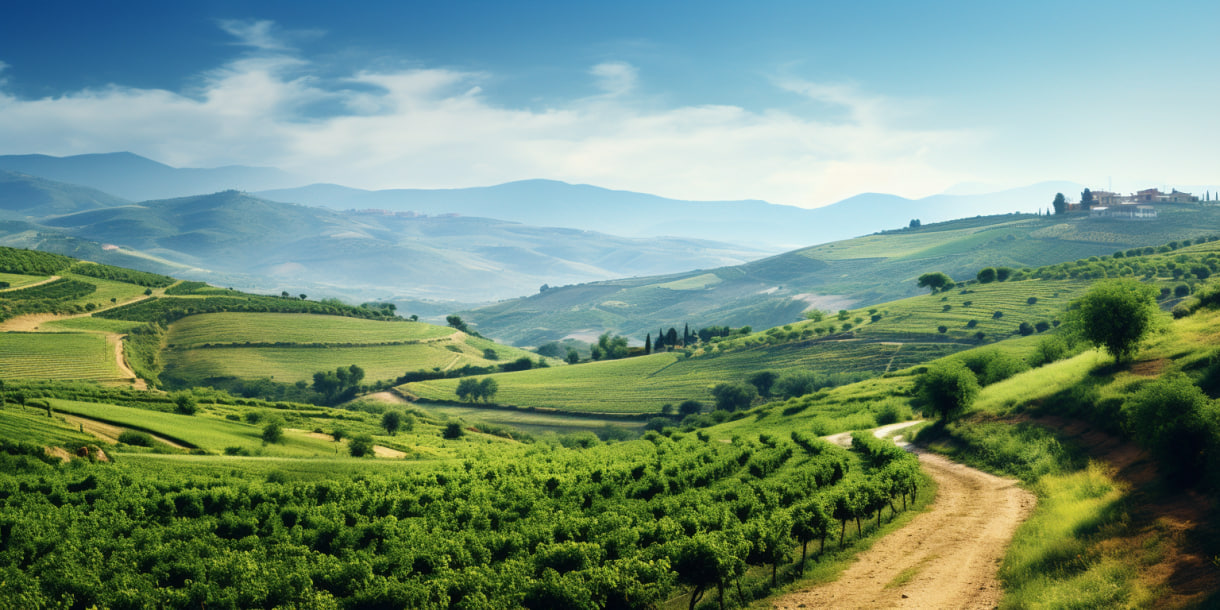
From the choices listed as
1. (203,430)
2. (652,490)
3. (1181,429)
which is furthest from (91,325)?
(1181,429)

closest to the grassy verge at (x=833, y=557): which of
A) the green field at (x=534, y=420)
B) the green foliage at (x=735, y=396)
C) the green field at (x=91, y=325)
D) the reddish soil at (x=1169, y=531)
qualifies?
the reddish soil at (x=1169, y=531)

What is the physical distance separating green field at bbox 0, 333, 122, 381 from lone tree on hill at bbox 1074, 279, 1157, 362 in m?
168

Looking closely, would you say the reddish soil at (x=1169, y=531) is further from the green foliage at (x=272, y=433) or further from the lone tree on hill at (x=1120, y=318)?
the green foliage at (x=272, y=433)

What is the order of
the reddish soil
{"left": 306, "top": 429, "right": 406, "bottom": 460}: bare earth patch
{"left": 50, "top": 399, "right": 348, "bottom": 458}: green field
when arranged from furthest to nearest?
{"left": 306, "top": 429, "right": 406, "bottom": 460}: bare earth patch → {"left": 50, "top": 399, "right": 348, "bottom": 458}: green field → the reddish soil

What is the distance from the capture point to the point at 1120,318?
6825 cm

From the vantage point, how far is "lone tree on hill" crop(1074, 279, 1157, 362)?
6788 centimetres

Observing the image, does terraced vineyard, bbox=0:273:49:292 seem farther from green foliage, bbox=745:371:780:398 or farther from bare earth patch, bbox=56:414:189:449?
green foliage, bbox=745:371:780:398

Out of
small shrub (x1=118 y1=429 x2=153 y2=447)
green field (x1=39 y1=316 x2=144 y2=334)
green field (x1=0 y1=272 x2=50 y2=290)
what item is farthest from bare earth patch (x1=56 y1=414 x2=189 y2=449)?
green field (x1=0 y1=272 x2=50 y2=290)

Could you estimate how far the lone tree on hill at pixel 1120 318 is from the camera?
223 ft

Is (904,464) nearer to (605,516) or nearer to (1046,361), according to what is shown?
(605,516)

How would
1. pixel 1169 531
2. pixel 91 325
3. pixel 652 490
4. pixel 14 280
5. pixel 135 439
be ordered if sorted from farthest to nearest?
pixel 14 280, pixel 91 325, pixel 135 439, pixel 652 490, pixel 1169 531

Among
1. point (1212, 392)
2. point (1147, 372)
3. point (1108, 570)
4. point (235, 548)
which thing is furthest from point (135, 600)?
point (1147, 372)

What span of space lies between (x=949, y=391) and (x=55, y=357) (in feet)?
566

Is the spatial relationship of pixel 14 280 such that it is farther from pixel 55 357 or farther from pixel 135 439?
pixel 135 439
